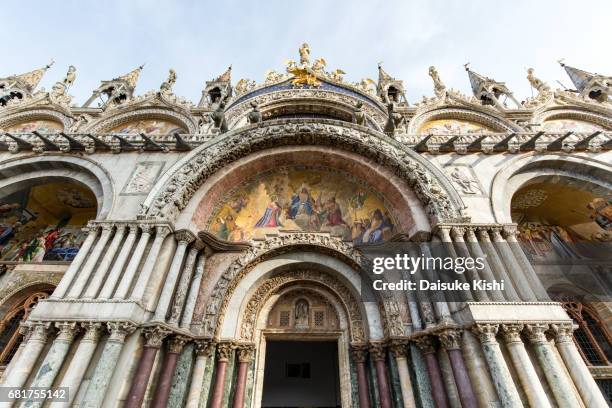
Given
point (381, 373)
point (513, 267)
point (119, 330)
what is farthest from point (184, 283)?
point (513, 267)

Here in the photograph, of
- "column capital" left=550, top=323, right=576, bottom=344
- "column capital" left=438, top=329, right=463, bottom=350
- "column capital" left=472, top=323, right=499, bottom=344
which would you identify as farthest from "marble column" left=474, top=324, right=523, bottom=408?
"column capital" left=550, top=323, right=576, bottom=344

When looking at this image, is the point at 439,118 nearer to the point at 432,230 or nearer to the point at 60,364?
the point at 432,230

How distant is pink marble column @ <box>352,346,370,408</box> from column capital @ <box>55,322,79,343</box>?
6050 mm

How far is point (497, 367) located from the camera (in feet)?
16.7

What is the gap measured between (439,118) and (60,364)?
1423 centimetres

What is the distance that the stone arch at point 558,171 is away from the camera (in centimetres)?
859

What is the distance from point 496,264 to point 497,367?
2.26 metres

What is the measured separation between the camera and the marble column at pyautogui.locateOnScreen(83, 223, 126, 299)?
242 inches

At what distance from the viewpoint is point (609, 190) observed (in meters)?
8.69

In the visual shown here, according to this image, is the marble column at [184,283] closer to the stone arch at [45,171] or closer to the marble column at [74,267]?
the marble column at [74,267]

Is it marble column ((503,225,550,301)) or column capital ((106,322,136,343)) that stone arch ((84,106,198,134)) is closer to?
column capital ((106,322,136,343))

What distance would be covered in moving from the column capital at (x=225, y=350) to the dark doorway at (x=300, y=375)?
371 cm

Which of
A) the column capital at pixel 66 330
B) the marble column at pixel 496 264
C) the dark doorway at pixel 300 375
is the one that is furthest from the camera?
the dark doorway at pixel 300 375

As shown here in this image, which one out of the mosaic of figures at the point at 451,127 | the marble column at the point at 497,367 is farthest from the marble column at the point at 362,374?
the mosaic of figures at the point at 451,127
